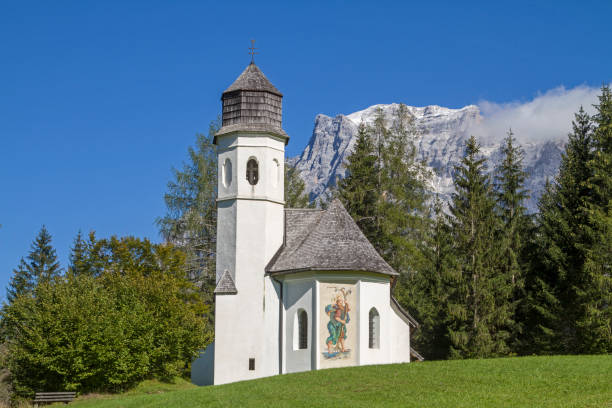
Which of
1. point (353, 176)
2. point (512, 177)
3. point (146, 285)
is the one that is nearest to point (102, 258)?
point (146, 285)

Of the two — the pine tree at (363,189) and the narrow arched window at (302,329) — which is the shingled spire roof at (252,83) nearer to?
the narrow arched window at (302,329)

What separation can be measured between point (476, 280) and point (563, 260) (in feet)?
16.4

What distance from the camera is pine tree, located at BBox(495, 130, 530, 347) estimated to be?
4306 cm

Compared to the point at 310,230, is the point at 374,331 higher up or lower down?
lower down

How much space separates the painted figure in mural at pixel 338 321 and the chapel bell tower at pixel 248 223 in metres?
3.30

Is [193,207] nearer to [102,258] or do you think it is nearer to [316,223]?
[102,258]

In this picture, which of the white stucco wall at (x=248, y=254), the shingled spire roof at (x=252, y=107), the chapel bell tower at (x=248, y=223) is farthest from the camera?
the shingled spire roof at (x=252, y=107)

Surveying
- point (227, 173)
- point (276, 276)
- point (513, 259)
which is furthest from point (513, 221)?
point (227, 173)

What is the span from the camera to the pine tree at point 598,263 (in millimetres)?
37531

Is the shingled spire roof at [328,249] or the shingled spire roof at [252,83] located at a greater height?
the shingled spire roof at [252,83]

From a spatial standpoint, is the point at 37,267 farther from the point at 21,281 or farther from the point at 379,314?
the point at 379,314

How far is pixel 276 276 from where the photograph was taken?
3419 cm

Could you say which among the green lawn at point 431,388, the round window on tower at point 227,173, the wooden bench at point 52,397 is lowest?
the wooden bench at point 52,397

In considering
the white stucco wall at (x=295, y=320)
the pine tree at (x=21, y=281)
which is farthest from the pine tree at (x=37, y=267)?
the white stucco wall at (x=295, y=320)
